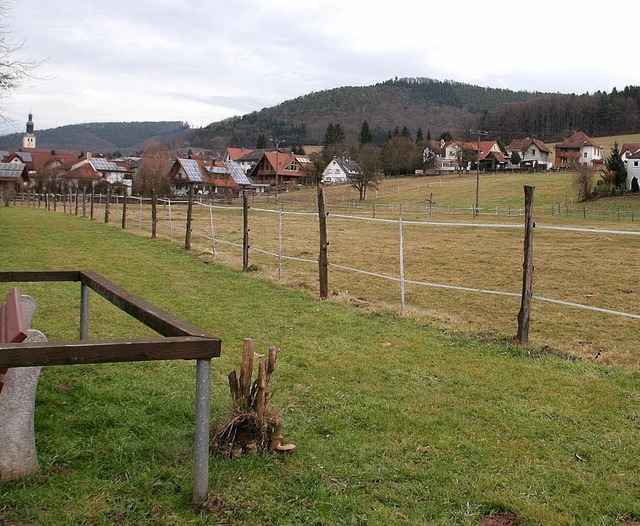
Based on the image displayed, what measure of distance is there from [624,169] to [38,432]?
70683 mm

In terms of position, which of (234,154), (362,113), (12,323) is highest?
(362,113)

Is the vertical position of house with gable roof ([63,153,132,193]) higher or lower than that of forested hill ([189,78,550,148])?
lower

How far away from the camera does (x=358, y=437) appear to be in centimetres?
404

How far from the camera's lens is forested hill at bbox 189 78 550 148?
163875mm

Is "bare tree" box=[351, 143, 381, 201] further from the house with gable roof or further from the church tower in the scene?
the church tower

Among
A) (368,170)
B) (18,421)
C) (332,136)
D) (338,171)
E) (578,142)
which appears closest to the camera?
(18,421)

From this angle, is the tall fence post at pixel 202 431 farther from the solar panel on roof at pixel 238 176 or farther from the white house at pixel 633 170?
the solar panel on roof at pixel 238 176

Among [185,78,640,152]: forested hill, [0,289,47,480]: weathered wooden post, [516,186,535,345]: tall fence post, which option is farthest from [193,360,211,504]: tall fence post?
[185,78,640,152]: forested hill

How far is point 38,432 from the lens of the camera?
385cm

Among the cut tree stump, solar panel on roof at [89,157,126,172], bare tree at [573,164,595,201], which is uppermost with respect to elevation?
solar panel on roof at [89,157,126,172]

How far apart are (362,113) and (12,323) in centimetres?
17808

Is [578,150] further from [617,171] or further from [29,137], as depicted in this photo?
[29,137]

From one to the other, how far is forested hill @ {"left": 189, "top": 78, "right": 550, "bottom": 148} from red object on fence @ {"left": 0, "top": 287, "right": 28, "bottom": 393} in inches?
5836

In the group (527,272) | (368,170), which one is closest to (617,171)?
(368,170)
